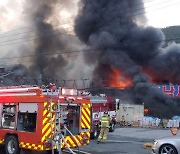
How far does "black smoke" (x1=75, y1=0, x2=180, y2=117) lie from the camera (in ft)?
135

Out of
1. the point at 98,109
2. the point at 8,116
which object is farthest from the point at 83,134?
the point at 98,109

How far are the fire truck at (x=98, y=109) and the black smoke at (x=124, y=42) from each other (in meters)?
18.2

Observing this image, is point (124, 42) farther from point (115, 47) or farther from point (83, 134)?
point (83, 134)

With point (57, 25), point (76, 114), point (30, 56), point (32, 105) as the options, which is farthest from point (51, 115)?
point (30, 56)

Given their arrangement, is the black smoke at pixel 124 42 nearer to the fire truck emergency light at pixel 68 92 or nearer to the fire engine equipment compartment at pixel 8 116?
the fire truck emergency light at pixel 68 92

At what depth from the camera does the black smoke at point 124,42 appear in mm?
41250

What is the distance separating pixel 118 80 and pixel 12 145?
3265 cm

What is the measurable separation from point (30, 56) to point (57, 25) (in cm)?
677

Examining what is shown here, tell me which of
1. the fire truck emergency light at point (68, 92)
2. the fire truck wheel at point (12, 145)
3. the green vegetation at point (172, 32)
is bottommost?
the fire truck wheel at point (12, 145)

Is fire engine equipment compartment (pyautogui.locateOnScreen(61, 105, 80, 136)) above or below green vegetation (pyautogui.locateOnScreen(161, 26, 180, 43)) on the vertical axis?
below

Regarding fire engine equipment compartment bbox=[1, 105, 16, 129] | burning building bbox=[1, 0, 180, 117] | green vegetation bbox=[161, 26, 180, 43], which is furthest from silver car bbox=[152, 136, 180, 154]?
green vegetation bbox=[161, 26, 180, 43]

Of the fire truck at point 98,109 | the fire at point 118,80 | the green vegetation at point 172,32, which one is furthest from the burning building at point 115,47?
the green vegetation at point 172,32

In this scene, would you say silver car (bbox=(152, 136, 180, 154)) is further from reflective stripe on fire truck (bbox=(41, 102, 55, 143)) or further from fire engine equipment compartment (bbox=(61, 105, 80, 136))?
reflective stripe on fire truck (bbox=(41, 102, 55, 143))

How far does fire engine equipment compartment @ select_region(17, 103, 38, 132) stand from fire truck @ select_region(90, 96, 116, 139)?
6.90m
